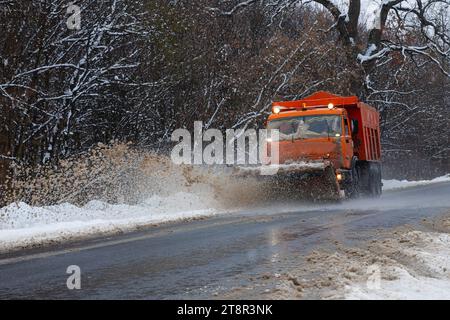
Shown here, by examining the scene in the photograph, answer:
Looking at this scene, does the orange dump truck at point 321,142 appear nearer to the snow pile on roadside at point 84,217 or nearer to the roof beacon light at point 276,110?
the roof beacon light at point 276,110

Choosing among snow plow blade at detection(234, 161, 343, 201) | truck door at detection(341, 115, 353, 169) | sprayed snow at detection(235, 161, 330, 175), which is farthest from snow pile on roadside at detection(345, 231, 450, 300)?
truck door at detection(341, 115, 353, 169)

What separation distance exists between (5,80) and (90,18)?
3256 millimetres

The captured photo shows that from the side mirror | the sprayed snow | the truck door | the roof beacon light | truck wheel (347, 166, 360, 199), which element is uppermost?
the roof beacon light

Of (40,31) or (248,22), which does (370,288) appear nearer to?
(40,31)

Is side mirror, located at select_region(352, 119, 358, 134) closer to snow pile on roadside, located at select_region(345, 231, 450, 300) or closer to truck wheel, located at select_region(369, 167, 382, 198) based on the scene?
truck wheel, located at select_region(369, 167, 382, 198)

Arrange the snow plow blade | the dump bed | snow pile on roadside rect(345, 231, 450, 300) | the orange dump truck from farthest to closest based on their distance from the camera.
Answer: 1. the dump bed
2. the orange dump truck
3. the snow plow blade
4. snow pile on roadside rect(345, 231, 450, 300)

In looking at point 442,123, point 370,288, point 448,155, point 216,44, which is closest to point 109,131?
point 216,44

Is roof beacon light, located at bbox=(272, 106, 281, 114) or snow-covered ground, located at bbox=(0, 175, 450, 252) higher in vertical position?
roof beacon light, located at bbox=(272, 106, 281, 114)

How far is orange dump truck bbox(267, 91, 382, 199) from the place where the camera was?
48.9ft

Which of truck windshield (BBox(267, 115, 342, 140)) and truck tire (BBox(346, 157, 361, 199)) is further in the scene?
truck tire (BBox(346, 157, 361, 199))

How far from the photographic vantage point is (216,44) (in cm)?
2031

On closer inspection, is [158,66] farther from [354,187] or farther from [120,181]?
[354,187]

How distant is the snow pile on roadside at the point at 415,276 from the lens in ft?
16.1

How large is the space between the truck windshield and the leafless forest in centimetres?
338
